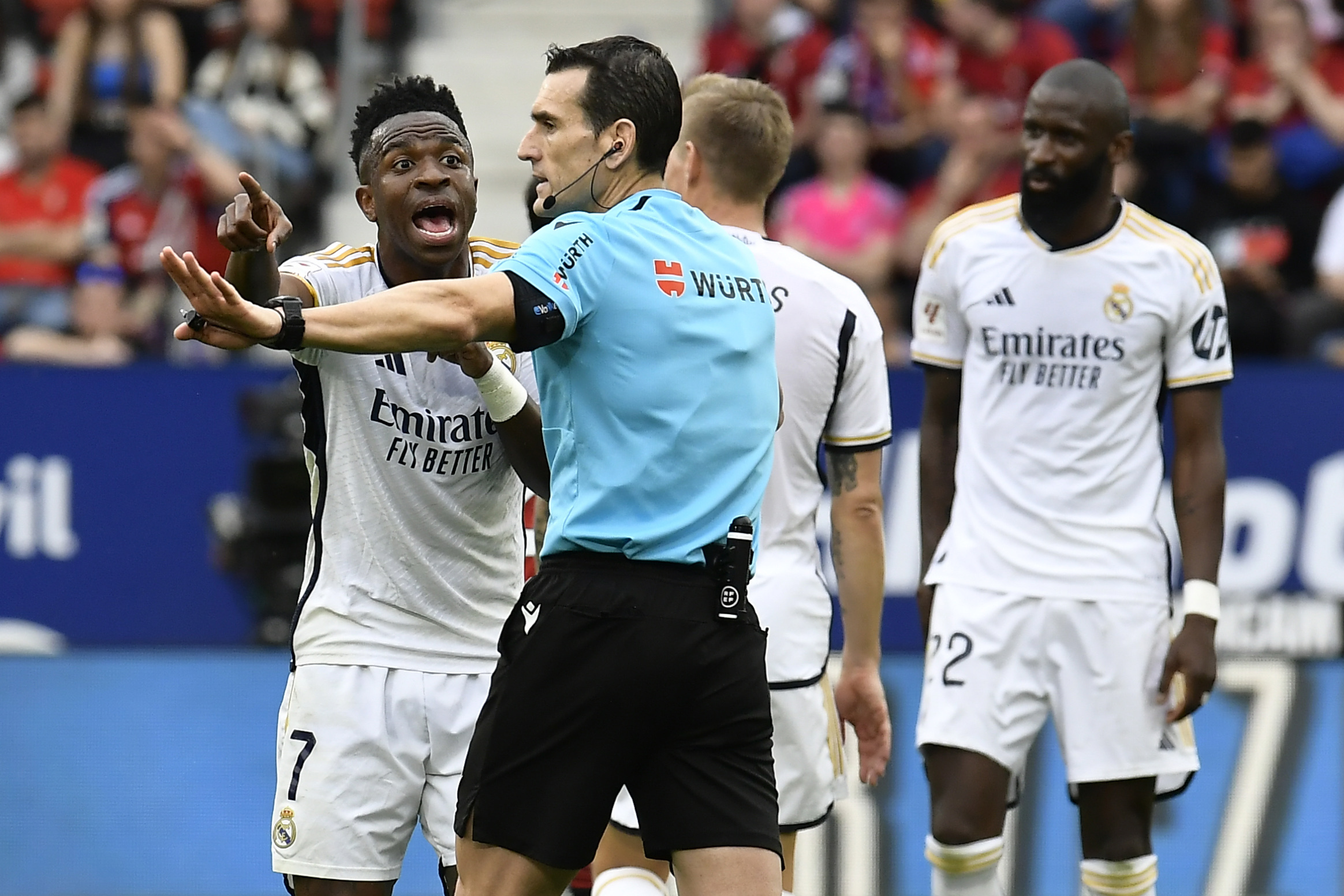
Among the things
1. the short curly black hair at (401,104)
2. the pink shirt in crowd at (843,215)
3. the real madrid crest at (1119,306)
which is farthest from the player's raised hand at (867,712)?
the pink shirt in crowd at (843,215)

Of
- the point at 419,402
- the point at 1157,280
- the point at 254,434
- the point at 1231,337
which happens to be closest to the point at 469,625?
the point at 419,402

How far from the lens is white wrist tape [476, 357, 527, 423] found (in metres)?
4.27

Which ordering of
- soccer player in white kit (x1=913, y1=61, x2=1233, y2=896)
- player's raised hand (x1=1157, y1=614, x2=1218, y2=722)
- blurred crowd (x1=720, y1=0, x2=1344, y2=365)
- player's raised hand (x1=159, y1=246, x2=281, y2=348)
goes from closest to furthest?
1. player's raised hand (x1=159, y1=246, x2=281, y2=348)
2. player's raised hand (x1=1157, y1=614, x2=1218, y2=722)
3. soccer player in white kit (x1=913, y1=61, x2=1233, y2=896)
4. blurred crowd (x1=720, y1=0, x2=1344, y2=365)

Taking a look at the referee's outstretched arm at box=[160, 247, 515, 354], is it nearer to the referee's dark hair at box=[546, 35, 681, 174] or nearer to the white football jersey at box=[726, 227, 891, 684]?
the referee's dark hair at box=[546, 35, 681, 174]

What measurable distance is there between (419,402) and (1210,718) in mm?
4349

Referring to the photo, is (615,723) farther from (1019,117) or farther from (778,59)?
(778,59)

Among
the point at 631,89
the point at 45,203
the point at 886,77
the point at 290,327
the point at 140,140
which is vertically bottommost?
the point at 290,327

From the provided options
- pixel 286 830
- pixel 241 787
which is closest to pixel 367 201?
pixel 286 830

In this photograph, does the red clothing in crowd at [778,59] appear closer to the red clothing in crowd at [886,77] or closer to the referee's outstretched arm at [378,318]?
the red clothing in crowd at [886,77]

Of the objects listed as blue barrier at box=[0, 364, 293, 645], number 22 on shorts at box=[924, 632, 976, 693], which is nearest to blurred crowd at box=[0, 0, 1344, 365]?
blue barrier at box=[0, 364, 293, 645]

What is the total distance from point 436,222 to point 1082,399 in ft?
7.16

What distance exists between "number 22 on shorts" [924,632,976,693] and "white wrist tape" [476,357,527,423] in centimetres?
206

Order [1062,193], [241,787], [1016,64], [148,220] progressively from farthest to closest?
1. [1016,64]
2. [148,220]
3. [241,787]
4. [1062,193]

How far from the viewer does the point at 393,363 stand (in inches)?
182
